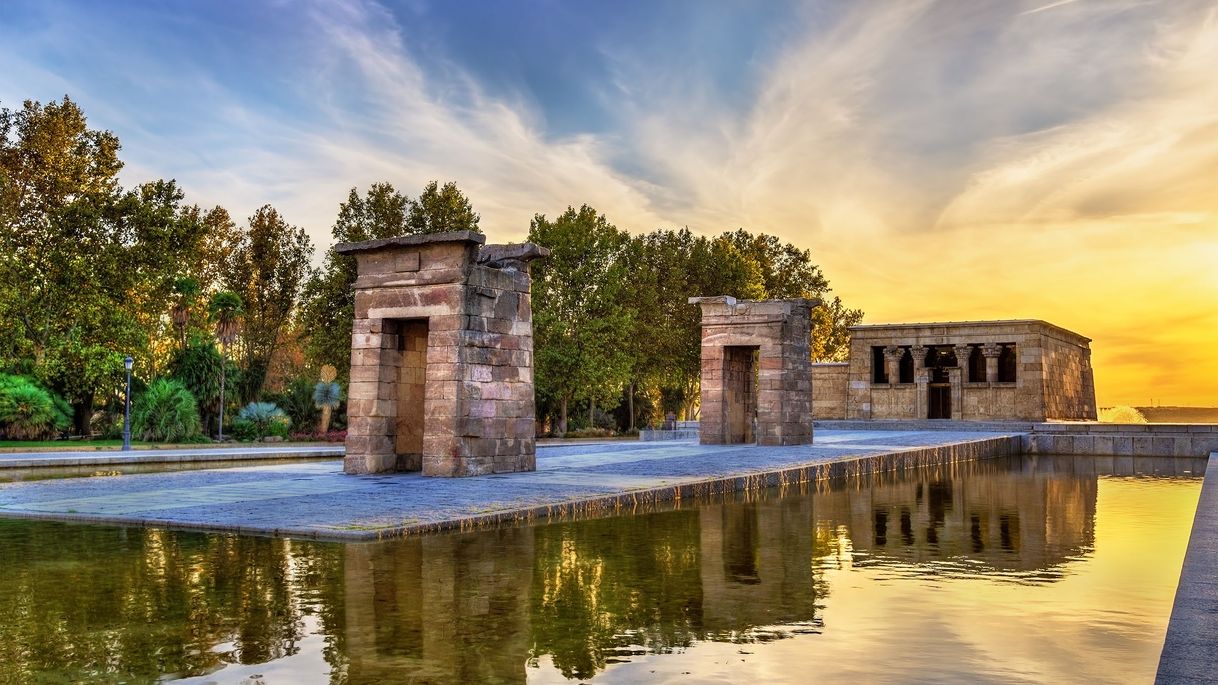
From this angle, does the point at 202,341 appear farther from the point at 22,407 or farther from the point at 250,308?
the point at 250,308

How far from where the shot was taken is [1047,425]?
34.3 meters

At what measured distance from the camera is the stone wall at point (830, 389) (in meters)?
45.1

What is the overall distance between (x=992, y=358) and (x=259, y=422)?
1146 inches

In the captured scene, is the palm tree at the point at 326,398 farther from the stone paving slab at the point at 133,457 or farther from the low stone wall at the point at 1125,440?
the low stone wall at the point at 1125,440

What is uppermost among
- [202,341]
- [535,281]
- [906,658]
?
[535,281]

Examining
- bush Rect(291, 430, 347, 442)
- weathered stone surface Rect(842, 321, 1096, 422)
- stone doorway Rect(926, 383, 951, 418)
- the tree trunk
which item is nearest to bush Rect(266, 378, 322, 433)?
bush Rect(291, 430, 347, 442)

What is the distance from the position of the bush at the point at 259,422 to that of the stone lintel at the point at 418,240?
20740 mm

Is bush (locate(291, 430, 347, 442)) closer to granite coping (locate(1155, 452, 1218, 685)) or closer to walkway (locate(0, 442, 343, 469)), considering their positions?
walkway (locate(0, 442, 343, 469))

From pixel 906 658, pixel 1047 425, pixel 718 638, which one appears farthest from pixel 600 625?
pixel 1047 425

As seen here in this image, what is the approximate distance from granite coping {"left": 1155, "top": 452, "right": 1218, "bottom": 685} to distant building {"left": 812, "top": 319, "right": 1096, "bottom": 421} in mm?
34597

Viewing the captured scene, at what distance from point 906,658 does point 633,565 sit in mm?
3056

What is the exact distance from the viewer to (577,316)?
4503 centimetres

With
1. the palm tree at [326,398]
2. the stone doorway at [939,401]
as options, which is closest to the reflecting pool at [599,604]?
the palm tree at [326,398]

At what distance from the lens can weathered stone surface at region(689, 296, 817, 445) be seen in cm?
2450
